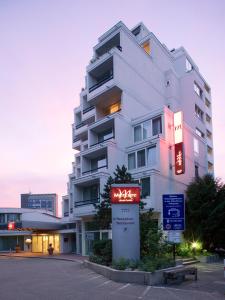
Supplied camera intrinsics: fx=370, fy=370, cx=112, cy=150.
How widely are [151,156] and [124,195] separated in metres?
16.8

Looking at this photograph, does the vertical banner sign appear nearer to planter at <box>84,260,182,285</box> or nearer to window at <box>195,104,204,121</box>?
window at <box>195,104,204,121</box>

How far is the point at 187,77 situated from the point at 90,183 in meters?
22.4

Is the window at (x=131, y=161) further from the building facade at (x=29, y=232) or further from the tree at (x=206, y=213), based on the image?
the building facade at (x=29, y=232)


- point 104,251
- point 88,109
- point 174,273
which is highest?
point 88,109

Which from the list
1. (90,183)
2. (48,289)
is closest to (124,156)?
(90,183)

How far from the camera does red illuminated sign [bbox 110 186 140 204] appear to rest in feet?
61.3

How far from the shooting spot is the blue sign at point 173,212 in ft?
60.5

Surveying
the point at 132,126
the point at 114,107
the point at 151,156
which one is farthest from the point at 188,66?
the point at 151,156

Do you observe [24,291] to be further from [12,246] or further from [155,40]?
[12,246]

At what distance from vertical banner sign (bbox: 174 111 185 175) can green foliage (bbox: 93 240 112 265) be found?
14106 mm

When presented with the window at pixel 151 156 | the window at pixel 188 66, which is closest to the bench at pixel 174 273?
the window at pixel 151 156

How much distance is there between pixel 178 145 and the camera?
1395 inches

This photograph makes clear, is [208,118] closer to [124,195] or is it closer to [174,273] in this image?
[124,195]

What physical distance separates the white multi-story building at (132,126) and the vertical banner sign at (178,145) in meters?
0.47
